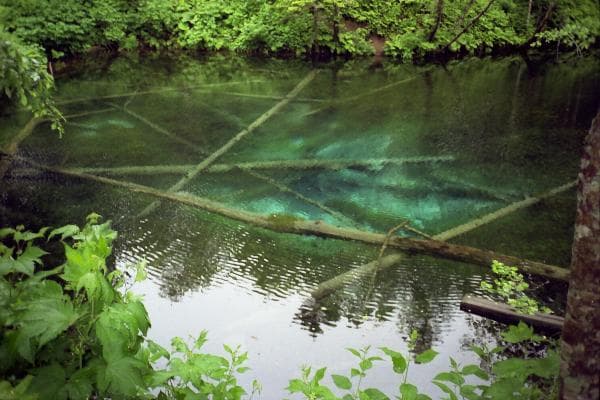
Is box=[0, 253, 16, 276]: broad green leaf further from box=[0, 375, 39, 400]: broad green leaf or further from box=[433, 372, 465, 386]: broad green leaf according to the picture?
box=[433, 372, 465, 386]: broad green leaf

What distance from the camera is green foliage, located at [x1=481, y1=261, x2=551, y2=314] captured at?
4.15m

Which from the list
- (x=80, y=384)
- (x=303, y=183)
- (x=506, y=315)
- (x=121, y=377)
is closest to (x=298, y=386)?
(x=121, y=377)

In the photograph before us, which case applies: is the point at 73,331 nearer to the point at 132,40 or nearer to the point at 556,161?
the point at 556,161

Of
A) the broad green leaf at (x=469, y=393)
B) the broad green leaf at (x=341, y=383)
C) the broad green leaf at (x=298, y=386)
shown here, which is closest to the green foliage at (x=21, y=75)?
the broad green leaf at (x=298, y=386)

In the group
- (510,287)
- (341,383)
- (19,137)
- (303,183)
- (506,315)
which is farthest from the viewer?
(19,137)

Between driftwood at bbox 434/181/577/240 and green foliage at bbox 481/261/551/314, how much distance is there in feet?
2.34

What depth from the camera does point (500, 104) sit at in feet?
30.7

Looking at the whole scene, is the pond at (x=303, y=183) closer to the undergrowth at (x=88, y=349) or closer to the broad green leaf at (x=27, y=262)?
the undergrowth at (x=88, y=349)

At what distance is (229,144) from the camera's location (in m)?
7.46

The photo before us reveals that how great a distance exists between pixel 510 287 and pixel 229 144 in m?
4.06

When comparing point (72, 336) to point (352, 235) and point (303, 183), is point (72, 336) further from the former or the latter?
point (303, 183)

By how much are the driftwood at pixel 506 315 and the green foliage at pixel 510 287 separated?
0.49ft

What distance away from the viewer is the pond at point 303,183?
421 centimetres

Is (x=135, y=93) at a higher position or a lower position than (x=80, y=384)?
higher
